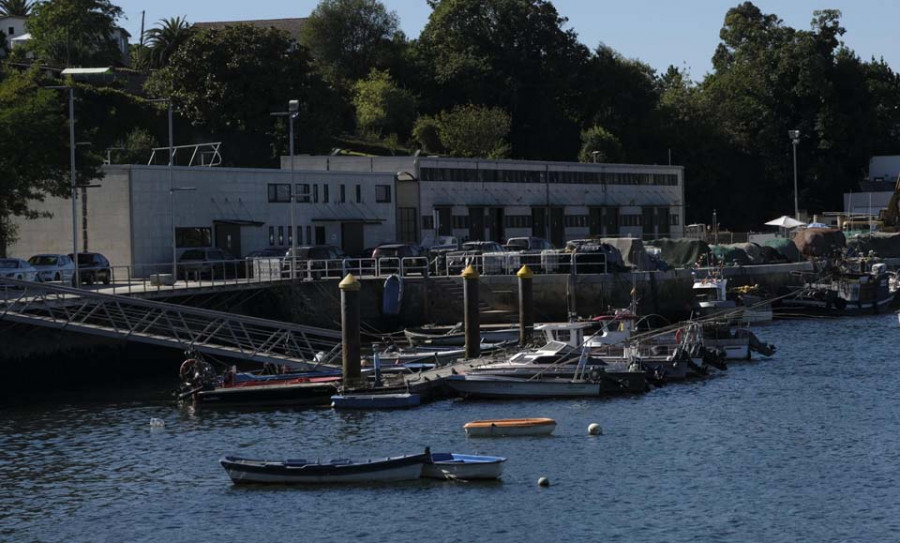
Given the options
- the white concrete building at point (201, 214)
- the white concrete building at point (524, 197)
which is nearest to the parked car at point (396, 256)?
the white concrete building at point (201, 214)

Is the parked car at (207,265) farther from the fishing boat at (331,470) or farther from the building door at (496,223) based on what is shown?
the fishing boat at (331,470)

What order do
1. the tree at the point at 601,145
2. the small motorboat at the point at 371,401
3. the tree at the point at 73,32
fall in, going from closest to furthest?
the small motorboat at the point at 371,401 → the tree at the point at 73,32 → the tree at the point at 601,145

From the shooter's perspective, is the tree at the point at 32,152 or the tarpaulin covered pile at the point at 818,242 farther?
the tarpaulin covered pile at the point at 818,242

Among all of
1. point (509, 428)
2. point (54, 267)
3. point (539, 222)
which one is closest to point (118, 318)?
point (54, 267)

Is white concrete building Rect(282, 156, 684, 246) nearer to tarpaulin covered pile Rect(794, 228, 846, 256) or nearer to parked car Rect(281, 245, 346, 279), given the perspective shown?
tarpaulin covered pile Rect(794, 228, 846, 256)

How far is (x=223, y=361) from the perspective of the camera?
70.3 meters

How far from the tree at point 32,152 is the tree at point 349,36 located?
3130 inches

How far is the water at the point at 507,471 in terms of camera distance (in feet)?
128

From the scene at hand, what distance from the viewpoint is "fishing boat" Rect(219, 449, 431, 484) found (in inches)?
1703

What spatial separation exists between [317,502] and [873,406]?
25.1 metres

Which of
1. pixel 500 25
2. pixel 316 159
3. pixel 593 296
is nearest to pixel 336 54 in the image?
pixel 500 25

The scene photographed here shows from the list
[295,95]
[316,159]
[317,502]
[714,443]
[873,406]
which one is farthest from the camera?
[295,95]

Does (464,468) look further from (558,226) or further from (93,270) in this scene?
(558,226)

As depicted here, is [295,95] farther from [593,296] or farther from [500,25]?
[593,296]
